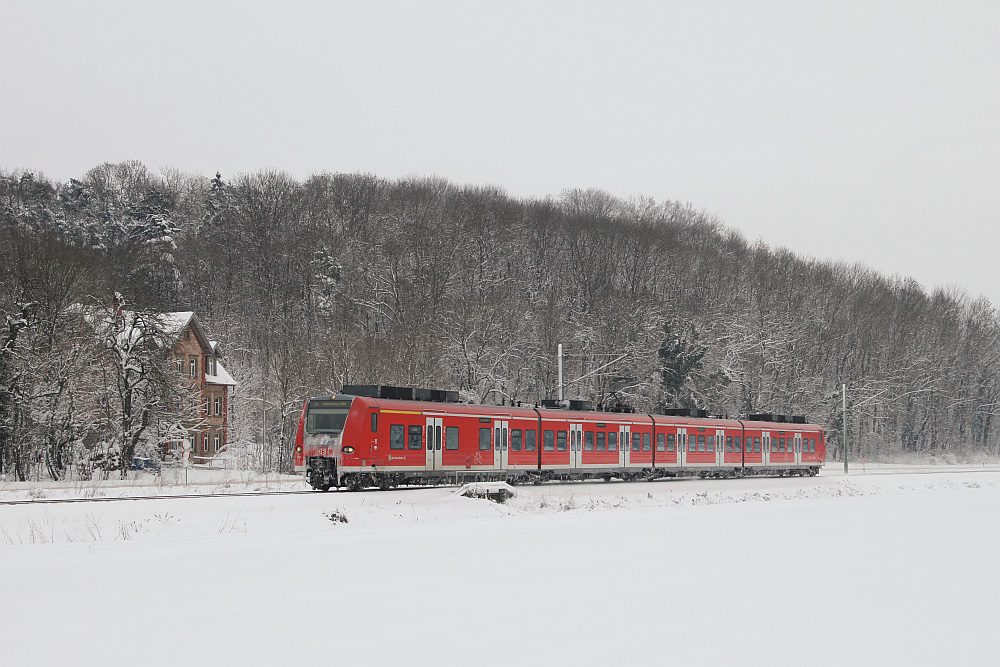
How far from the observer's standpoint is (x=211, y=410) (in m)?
67.8

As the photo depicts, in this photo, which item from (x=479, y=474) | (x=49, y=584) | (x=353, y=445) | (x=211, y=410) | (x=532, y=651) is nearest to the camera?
(x=532, y=651)

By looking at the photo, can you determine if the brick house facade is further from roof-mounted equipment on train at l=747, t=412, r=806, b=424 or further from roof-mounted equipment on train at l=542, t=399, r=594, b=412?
roof-mounted equipment on train at l=747, t=412, r=806, b=424

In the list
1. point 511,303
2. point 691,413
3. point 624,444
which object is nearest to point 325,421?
point 624,444

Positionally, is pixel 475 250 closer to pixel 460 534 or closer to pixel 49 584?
pixel 460 534

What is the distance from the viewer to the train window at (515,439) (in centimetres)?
3767

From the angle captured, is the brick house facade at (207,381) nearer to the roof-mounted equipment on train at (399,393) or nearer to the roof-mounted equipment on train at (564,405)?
the roof-mounted equipment on train at (564,405)

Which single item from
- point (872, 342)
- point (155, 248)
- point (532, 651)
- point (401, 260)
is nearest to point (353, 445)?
point (532, 651)

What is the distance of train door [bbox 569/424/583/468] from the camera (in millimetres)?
41219

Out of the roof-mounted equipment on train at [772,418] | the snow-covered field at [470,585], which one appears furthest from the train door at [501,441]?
the roof-mounted equipment on train at [772,418]

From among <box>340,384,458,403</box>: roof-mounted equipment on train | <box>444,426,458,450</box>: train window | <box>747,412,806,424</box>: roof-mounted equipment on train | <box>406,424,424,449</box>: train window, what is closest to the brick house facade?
<box>340,384,458,403</box>: roof-mounted equipment on train

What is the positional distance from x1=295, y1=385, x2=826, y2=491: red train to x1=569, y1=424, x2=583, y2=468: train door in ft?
0.14

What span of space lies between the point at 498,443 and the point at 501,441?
0.20 m

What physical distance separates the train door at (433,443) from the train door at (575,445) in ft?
29.0

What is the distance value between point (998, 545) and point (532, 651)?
15.6 m
